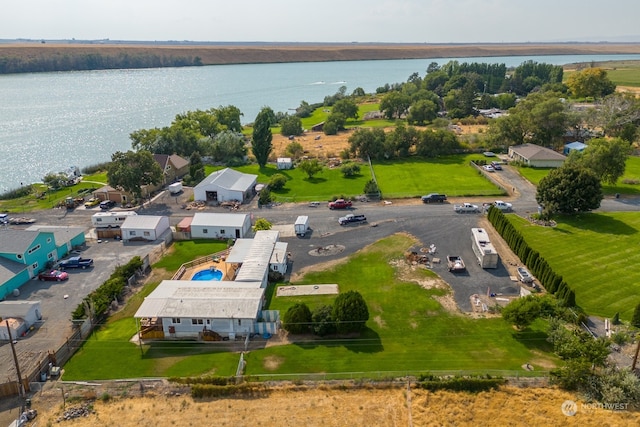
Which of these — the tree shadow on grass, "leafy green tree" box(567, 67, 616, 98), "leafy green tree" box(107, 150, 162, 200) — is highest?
"leafy green tree" box(567, 67, 616, 98)

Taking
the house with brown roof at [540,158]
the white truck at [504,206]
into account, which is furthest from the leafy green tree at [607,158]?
the white truck at [504,206]

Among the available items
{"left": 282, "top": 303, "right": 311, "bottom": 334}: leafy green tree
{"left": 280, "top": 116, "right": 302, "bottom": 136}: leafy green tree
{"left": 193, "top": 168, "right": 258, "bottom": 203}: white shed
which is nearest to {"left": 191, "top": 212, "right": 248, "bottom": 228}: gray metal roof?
{"left": 193, "top": 168, "right": 258, "bottom": 203}: white shed

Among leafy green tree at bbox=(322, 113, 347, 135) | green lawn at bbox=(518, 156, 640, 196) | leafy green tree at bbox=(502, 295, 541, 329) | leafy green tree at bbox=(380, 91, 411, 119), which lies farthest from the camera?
leafy green tree at bbox=(380, 91, 411, 119)

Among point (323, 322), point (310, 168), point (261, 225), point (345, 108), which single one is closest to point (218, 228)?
point (261, 225)

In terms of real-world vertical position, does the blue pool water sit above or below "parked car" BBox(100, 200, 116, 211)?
below

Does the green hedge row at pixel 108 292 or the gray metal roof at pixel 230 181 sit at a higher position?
the gray metal roof at pixel 230 181

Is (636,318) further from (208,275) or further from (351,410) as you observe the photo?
(208,275)

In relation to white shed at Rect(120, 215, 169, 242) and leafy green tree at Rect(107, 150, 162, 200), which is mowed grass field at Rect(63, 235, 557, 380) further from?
leafy green tree at Rect(107, 150, 162, 200)

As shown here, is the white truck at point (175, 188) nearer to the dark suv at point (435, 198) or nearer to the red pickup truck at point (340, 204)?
the red pickup truck at point (340, 204)
